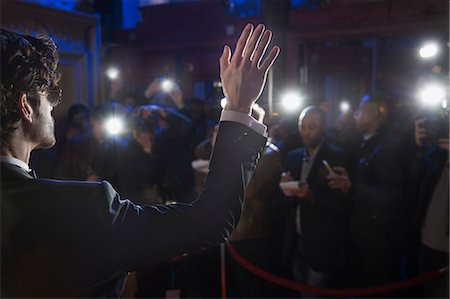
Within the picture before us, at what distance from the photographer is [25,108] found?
1.17 m

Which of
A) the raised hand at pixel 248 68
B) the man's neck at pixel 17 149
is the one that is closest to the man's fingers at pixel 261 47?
the raised hand at pixel 248 68

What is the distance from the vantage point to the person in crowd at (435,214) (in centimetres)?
349

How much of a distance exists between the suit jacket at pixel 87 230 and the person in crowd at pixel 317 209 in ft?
7.79

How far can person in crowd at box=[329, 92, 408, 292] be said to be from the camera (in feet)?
11.8

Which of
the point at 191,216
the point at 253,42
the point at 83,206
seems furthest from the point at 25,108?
the point at 253,42

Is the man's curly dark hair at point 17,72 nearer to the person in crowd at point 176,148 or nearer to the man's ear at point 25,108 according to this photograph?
the man's ear at point 25,108

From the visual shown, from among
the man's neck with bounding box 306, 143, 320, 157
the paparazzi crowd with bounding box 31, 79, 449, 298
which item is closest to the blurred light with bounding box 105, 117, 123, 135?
the paparazzi crowd with bounding box 31, 79, 449, 298

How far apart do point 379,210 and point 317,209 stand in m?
0.57

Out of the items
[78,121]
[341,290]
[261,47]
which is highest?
[261,47]

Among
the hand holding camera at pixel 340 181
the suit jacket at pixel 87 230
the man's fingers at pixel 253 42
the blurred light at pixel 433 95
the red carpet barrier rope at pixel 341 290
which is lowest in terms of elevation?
the red carpet barrier rope at pixel 341 290

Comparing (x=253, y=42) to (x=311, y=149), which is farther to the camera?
(x=311, y=149)

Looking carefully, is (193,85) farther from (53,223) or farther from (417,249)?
(53,223)

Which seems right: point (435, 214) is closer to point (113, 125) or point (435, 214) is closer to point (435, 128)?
point (435, 128)

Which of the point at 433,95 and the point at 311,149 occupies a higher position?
the point at 433,95
